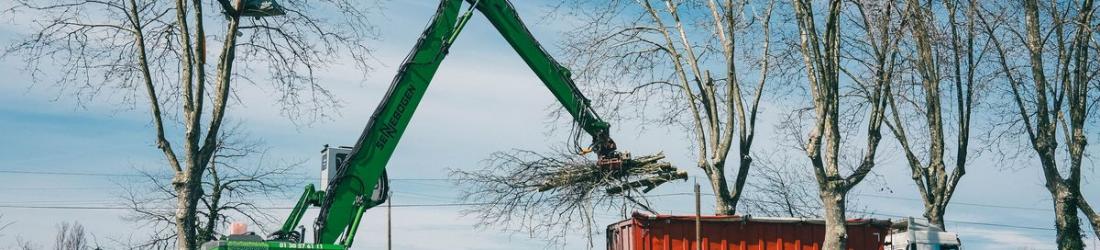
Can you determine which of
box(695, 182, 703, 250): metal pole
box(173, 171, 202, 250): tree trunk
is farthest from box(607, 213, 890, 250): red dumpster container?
box(173, 171, 202, 250): tree trunk

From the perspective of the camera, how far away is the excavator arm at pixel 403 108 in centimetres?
1625

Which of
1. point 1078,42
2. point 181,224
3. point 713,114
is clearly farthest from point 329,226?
point 1078,42

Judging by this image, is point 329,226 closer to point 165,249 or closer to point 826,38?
point 826,38

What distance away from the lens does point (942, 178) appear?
22578 mm

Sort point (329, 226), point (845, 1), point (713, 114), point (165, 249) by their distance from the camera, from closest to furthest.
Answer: point (329, 226), point (845, 1), point (713, 114), point (165, 249)

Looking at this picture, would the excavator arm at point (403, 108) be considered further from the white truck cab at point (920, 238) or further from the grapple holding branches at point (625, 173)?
the white truck cab at point (920, 238)

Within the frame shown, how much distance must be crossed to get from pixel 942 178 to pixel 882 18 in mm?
5604

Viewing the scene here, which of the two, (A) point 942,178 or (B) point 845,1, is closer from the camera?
(B) point 845,1

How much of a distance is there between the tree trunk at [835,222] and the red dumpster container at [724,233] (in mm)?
1099

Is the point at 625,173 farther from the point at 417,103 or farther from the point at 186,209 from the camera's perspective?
the point at 186,209

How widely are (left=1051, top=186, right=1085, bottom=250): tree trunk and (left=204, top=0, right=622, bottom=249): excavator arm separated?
8.96m

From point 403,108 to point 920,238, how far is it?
9383 millimetres

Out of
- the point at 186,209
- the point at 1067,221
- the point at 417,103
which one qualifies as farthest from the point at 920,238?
the point at 186,209

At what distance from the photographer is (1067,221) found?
2255 cm
